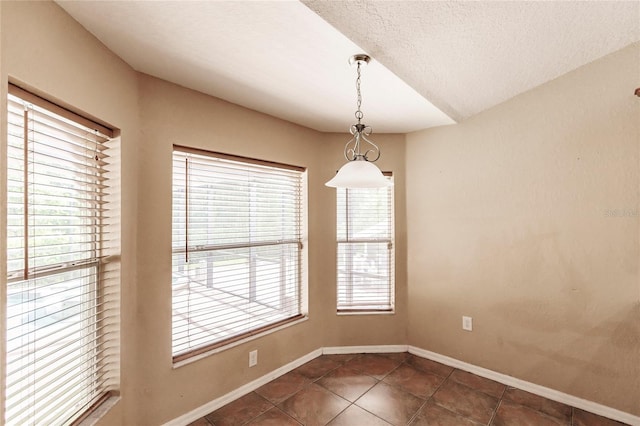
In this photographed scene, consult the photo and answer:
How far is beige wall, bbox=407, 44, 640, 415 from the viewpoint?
6.73ft

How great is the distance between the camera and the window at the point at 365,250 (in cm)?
306

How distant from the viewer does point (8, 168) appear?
1.08m

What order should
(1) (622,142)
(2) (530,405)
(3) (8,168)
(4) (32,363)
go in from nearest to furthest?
(3) (8,168) → (4) (32,363) → (1) (622,142) → (2) (530,405)

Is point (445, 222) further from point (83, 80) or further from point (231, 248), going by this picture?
point (83, 80)

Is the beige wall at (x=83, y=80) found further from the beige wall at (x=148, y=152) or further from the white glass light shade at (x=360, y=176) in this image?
the white glass light shade at (x=360, y=176)

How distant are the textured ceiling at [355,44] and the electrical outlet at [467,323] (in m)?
1.95

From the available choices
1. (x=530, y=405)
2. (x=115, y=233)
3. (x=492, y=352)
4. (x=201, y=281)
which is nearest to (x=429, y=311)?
(x=492, y=352)

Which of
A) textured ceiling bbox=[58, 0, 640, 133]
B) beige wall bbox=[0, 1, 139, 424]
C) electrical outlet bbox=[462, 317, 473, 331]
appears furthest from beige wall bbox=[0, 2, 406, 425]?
electrical outlet bbox=[462, 317, 473, 331]

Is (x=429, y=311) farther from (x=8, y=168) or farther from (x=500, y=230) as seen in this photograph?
(x=8, y=168)

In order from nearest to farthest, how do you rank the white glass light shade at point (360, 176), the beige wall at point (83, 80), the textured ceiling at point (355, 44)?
the beige wall at point (83, 80) < the textured ceiling at point (355, 44) < the white glass light shade at point (360, 176)

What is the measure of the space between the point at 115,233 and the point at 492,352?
10.1 ft

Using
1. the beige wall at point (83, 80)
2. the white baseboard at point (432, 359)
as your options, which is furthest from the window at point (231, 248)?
the white baseboard at point (432, 359)

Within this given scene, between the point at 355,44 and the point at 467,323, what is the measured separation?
2.56 metres

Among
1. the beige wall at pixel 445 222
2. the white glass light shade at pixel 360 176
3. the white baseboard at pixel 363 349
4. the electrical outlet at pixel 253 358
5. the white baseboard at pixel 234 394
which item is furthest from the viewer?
the white baseboard at pixel 363 349
